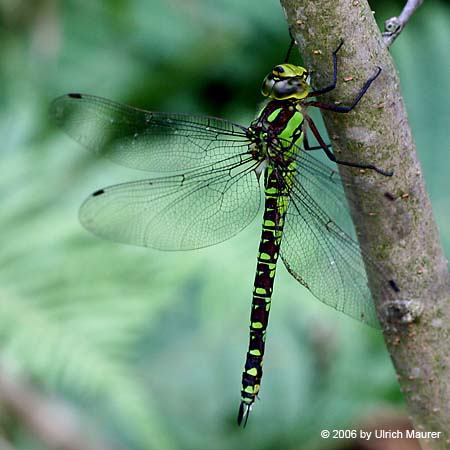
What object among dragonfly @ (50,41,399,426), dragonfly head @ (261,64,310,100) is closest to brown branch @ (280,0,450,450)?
dragonfly @ (50,41,399,426)

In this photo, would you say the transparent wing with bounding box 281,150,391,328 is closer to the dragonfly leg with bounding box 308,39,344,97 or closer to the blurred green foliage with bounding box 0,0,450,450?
the dragonfly leg with bounding box 308,39,344,97

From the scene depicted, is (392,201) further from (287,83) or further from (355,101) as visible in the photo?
(287,83)

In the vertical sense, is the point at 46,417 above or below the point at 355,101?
below

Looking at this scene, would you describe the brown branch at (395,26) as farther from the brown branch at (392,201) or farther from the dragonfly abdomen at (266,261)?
the dragonfly abdomen at (266,261)

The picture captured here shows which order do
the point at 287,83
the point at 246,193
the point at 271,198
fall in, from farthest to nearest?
the point at 246,193
the point at 271,198
the point at 287,83

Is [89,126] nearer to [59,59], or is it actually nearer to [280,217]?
[280,217]

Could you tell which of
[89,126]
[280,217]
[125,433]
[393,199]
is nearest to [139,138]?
[89,126]

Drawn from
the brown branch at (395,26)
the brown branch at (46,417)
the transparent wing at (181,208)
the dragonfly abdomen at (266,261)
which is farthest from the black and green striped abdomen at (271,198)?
the brown branch at (46,417)

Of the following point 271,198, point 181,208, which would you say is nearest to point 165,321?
point 181,208
